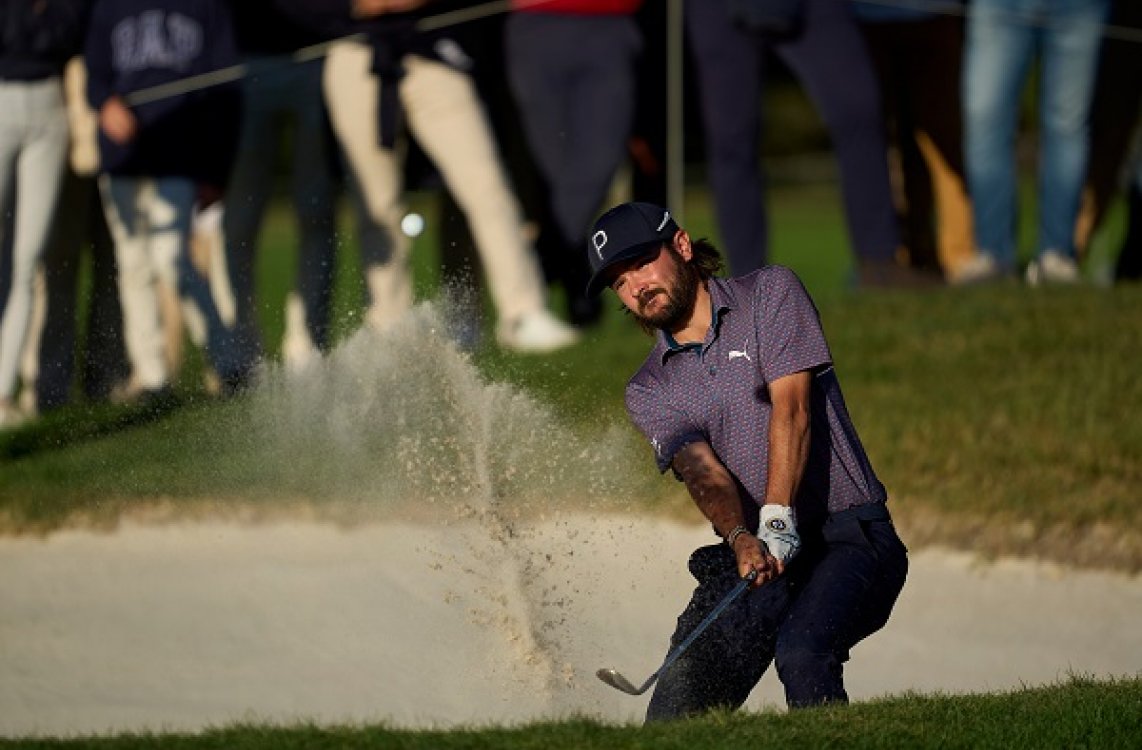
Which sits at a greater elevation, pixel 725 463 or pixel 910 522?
pixel 725 463

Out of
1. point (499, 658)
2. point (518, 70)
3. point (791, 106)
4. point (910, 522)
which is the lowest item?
point (791, 106)

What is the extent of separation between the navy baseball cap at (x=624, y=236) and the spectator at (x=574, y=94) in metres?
5.43

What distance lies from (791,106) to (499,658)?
29355 millimetres

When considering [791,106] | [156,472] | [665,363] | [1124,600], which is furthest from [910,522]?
[791,106]

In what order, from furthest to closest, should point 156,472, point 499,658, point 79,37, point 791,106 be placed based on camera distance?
1. point 791,106
2. point 79,37
3. point 156,472
4. point 499,658

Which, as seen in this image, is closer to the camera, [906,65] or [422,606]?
[422,606]

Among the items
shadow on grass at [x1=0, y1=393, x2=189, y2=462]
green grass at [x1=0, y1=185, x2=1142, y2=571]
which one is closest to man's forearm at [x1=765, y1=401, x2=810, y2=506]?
green grass at [x1=0, y1=185, x2=1142, y2=571]

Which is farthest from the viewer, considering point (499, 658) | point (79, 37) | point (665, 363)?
point (79, 37)

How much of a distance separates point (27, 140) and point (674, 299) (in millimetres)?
5552

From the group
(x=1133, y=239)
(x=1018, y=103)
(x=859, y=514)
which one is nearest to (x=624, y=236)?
(x=859, y=514)

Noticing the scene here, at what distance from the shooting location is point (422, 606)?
870 centimetres

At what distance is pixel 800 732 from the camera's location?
5902 mm

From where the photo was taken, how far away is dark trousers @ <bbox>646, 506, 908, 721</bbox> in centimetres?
624

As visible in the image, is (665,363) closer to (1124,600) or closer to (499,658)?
(499,658)
